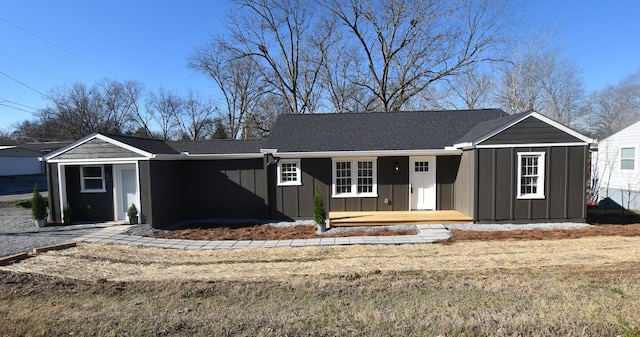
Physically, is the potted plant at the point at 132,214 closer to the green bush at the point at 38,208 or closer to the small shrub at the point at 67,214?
the small shrub at the point at 67,214

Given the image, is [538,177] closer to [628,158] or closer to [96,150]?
[628,158]

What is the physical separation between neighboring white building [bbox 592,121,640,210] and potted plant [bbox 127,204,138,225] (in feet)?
61.9

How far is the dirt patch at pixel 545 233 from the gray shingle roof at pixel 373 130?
3570mm

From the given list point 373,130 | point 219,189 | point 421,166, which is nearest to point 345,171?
point 373,130

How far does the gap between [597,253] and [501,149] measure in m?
4.08

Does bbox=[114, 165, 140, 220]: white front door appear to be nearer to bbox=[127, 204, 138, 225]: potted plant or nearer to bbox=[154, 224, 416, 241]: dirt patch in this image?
bbox=[127, 204, 138, 225]: potted plant

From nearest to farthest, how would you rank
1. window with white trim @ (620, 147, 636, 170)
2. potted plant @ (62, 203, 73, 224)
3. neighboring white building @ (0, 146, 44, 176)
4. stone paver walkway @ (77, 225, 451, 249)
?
stone paver walkway @ (77, 225, 451, 249) → potted plant @ (62, 203, 73, 224) → window with white trim @ (620, 147, 636, 170) → neighboring white building @ (0, 146, 44, 176)

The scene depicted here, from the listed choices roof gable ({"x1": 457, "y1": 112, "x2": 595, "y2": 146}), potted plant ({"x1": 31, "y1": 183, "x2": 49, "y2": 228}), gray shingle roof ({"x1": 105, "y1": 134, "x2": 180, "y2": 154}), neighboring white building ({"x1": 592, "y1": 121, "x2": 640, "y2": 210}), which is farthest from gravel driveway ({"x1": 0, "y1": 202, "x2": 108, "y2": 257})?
neighboring white building ({"x1": 592, "y1": 121, "x2": 640, "y2": 210})

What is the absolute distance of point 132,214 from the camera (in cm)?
1083

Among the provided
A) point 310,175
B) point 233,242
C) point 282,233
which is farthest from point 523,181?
point 233,242

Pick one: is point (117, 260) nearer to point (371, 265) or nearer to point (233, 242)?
point (233, 242)

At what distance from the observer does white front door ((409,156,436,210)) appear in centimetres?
1211

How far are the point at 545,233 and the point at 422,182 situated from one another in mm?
3999

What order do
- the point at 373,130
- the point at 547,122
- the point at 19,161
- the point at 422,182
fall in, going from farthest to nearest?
the point at 19,161 → the point at 373,130 → the point at 422,182 → the point at 547,122
